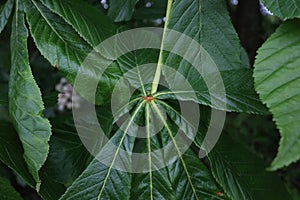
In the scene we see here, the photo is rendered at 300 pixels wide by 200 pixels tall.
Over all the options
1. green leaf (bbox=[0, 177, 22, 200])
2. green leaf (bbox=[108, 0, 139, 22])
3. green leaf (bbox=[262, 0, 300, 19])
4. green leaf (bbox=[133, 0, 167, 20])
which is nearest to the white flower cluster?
green leaf (bbox=[133, 0, 167, 20])

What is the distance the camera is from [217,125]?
621 millimetres

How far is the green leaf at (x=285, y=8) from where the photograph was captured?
0.47 meters

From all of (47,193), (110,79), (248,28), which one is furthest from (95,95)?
(248,28)

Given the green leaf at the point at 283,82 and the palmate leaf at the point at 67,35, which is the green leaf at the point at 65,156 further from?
the green leaf at the point at 283,82

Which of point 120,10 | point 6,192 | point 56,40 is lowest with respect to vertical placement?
point 6,192

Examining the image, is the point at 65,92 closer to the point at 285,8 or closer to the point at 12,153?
the point at 12,153

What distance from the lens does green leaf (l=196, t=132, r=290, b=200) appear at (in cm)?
58

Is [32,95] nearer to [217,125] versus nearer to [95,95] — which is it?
[95,95]

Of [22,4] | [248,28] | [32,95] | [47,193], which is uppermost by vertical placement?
[248,28]

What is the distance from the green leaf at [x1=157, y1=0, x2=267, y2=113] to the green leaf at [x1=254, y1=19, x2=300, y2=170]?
4.2 inches

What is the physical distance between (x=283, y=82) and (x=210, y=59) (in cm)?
18

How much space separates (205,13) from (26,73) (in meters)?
0.25

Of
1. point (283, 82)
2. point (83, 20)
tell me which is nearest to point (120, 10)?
point (83, 20)

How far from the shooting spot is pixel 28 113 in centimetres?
59
